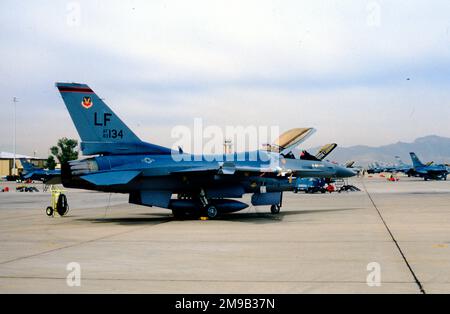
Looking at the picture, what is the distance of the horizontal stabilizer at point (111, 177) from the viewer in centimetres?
1845

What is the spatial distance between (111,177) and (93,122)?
7.07 feet

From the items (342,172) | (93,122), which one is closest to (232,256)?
(93,122)

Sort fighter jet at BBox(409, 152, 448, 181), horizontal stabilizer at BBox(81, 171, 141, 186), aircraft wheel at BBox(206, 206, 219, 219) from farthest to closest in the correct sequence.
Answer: fighter jet at BBox(409, 152, 448, 181) → aircraft wheel at BBox(206, 206, 219, 219) → horizontal stabilizer at BBox(81, 171, 141, 186)

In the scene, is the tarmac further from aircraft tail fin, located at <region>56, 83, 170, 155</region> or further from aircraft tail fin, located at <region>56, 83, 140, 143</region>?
aircraft tail fin, located at <region>56, 83, 140, 143</region>

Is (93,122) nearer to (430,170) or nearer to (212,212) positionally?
(212,212)

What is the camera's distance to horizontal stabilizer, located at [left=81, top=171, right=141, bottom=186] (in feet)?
60.5

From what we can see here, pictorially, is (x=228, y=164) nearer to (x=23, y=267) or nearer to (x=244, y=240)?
(x=244, y=240)

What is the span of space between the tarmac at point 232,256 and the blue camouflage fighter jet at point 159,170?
1728mm

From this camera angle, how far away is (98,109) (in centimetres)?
1931

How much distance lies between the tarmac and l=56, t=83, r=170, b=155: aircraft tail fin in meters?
2.84

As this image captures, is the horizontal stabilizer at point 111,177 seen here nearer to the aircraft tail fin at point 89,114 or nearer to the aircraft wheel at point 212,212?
the aircraft tail fin at point 89,114

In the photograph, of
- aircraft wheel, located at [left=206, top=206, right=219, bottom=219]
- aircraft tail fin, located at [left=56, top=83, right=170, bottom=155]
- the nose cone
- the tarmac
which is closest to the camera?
the tarmac

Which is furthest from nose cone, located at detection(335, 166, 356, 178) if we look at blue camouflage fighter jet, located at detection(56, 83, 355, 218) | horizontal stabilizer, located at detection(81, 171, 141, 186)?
horizontal stabilizer, located at detection(81, 171, 141, 186)

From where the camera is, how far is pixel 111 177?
1881 centimetres
